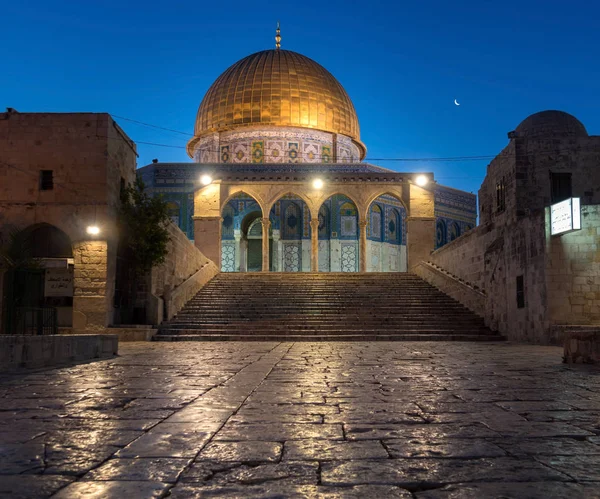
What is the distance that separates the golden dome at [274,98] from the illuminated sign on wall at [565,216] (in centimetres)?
2462

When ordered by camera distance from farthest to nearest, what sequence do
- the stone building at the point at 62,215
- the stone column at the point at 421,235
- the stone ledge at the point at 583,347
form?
the stone column at the point at 421,235 < the stone building at the point at 62,215 < the stone ledge at the point at 583,347

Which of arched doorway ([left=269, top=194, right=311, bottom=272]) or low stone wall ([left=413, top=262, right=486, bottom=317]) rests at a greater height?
arched doorway ([left=269, top=194, right=311, bottom=272])

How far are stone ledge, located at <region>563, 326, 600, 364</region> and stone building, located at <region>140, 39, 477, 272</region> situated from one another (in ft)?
59.5

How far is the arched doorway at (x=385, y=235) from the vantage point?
3341cm

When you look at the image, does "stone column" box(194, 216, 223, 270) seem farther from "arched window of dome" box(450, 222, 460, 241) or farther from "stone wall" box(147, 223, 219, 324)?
"arched window of dome" box(450, 222, 460, 241)

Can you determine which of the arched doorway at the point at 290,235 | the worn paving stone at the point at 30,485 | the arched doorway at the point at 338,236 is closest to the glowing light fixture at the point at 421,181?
the arched doorway at the point at 338,236

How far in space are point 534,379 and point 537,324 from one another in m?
7.36

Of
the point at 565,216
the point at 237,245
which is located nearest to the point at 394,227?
the point at 237,245

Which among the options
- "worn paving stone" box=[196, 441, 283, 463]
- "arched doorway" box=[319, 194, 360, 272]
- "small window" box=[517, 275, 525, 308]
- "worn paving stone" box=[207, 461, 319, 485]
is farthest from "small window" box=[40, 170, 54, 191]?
"arched doorway" box=[319, 194, 360, 272]

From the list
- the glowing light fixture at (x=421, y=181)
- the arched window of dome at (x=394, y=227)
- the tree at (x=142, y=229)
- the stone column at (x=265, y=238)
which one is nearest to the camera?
the tree at (x=142, y=229)

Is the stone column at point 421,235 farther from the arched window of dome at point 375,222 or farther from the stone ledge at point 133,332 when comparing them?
the stone ledge at point 133,332

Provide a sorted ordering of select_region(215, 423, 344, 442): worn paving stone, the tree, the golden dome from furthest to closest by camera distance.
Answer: the golden dome, the tree, select_region(215, 423, 344, 442): worn paving stone

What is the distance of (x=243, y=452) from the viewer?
2.65 meters

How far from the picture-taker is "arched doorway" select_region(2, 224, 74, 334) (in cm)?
1386
